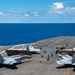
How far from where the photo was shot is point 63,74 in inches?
2178

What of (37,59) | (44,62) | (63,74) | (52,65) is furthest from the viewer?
(37,59)

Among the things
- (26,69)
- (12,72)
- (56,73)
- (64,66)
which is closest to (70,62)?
(64,66)

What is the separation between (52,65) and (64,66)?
3.60m

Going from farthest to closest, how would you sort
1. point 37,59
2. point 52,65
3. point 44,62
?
point 37,59, point 44,62, point 52,65

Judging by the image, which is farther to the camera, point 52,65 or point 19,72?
point 52,65

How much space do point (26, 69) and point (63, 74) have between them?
10.4 m

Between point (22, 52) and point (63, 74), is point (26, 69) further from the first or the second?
point (22, 52)

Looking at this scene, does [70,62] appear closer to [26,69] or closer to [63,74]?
[63,74]

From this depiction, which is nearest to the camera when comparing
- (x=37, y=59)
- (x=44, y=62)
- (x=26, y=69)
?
(x=26, y=69)

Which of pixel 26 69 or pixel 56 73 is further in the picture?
pixel 26 69

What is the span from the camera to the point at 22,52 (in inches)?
3071

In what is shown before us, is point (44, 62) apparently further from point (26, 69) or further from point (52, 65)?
point (26, 69)

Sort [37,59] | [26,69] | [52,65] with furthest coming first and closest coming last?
[37,59] → [52,65] → [26,69]

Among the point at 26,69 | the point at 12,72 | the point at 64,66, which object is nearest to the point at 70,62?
the point at 64,66
